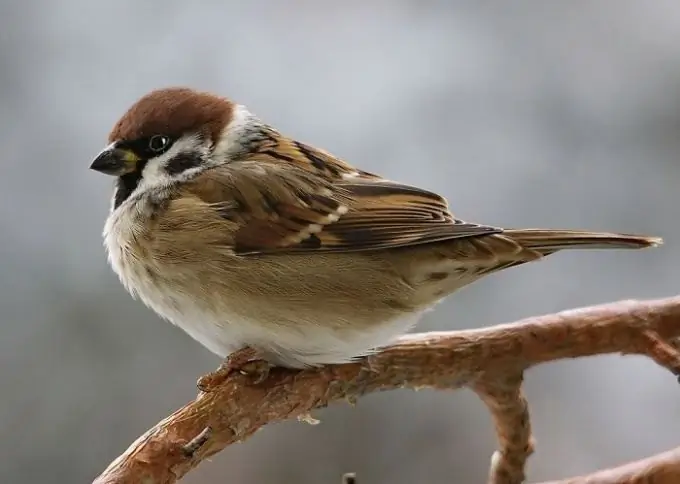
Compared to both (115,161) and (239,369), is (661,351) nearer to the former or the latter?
(239,369)

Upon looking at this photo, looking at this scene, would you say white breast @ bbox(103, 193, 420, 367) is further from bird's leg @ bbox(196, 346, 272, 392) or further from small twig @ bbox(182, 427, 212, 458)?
small twig @ bbox(182, 427, 212, 458)

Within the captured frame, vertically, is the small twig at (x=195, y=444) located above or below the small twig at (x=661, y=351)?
below

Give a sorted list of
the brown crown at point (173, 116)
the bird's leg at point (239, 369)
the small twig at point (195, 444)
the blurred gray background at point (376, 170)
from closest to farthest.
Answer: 1. the small twig at point (195, 444)
2. the bird's leg at point (239, 369)
3. the brown crown at point (173, 116)
4. the blurred gray background at point (376, 170)

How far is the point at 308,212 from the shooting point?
120 centimetres

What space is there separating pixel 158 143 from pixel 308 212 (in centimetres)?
22

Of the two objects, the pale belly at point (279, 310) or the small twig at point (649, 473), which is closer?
the small twig at point (649, 473)

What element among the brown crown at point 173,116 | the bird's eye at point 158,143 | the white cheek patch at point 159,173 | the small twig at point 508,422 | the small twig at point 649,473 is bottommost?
the small twig at point 508,422

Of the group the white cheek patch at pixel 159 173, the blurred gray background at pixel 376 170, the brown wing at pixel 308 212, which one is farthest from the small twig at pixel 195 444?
the blurred gray background at pixel 376 170

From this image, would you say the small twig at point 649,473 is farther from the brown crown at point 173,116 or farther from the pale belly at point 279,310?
the brown crown at point 173,116

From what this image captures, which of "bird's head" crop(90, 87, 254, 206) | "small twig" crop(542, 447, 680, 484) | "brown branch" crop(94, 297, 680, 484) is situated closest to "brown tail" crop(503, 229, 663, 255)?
"brown branch" crop(94, 297, 680, 484)

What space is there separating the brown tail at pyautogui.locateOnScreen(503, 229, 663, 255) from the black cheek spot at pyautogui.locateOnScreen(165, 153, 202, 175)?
0.42 metres

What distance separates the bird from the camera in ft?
3.77

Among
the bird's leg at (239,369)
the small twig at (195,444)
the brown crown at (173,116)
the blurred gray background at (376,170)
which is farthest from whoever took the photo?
the blurred gray background at (376,170)

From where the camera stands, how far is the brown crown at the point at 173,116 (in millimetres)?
1205
